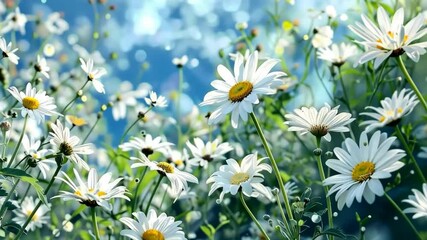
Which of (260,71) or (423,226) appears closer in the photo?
(260,71)

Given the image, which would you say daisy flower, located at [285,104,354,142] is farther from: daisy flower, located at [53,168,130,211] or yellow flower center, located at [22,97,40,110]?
yellow flower center, located at [22,97,40,110]

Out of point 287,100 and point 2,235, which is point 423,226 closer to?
point 287,100

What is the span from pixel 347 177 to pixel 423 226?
4.89 ft

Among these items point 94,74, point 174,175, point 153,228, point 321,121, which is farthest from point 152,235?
point 94,74

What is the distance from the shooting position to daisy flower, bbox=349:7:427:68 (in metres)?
0.85

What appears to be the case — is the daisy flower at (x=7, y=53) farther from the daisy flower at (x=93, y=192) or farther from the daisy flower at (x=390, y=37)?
the daisy flower at (x=390, y=37)

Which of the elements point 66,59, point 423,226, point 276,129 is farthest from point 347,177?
point 66,59

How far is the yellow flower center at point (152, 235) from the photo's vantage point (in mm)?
861

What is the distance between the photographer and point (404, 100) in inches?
36.0

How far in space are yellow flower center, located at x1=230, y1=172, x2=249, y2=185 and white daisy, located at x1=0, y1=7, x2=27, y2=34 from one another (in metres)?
1.06

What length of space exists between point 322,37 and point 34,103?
2.40ft

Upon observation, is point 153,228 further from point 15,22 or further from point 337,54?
point 15,22

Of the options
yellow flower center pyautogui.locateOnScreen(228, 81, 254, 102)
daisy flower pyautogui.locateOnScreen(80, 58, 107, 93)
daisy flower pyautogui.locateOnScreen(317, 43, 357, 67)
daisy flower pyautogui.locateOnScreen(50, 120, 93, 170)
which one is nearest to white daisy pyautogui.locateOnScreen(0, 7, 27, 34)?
daisy flower pyautogui.locateOnScreen(80, 58, 107, 93)

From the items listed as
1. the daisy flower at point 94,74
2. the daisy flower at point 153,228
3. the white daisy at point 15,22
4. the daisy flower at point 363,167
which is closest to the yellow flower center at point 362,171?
the daisy flower at point 363,167
